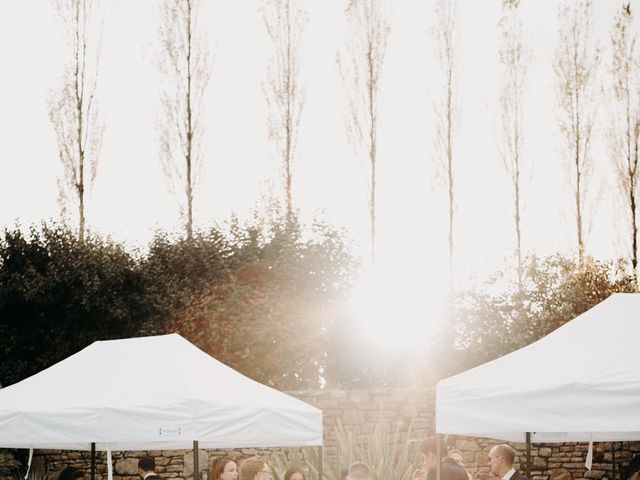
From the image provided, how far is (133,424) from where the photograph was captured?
782 cm

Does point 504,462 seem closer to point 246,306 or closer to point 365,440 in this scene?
point 365,440

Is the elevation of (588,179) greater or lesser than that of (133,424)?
greater

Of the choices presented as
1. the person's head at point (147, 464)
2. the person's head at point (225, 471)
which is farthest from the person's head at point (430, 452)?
the person's head at point (147, 464)

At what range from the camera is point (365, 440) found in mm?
17297

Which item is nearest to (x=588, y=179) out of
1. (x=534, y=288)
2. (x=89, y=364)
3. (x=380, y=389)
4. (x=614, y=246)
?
(x=614, y=246)

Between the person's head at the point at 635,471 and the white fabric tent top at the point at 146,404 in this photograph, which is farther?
the white fabric tent top at the point at 146,404

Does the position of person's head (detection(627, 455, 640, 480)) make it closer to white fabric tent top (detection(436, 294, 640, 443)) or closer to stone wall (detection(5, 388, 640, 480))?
white fabric tent top (detection(436, 294, 640, 443))

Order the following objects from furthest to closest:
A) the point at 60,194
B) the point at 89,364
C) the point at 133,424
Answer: the point at 60,194
the point at 89,364
the point at 133,424

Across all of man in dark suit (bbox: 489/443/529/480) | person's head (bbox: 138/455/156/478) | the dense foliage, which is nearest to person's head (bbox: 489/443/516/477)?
man in dark suit (bbox: 489/443/529/480)

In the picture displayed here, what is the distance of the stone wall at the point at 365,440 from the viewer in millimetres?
17281

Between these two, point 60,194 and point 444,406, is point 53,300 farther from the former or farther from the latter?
point 444,406

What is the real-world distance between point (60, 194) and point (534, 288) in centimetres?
1262

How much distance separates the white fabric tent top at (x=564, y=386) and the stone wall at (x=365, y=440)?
1044 cm

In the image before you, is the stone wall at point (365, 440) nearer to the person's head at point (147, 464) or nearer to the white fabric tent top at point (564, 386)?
the person's head at point (147, 464)
